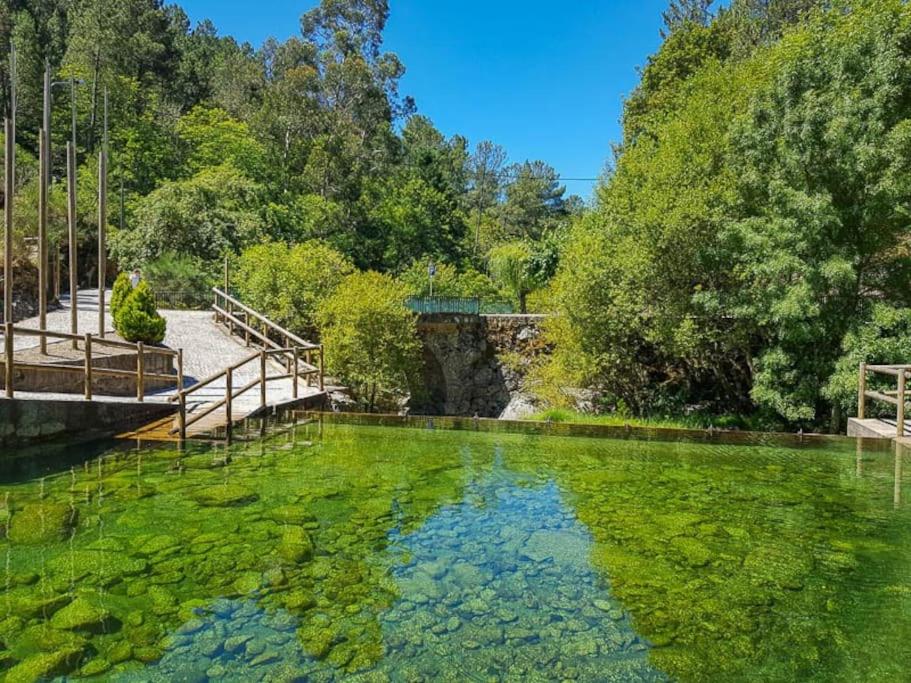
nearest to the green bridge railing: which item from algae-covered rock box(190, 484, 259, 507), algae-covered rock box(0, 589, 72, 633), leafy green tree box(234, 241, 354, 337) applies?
leafy green tree box(234, 241, 354, 337)

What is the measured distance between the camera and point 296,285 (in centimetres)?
1745

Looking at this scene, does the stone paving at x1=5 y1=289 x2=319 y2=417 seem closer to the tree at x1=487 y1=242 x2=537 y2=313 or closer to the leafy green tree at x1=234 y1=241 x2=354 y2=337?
the leafy green tree at x1=234 y1=241 x2=354 y2=337

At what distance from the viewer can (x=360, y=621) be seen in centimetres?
399

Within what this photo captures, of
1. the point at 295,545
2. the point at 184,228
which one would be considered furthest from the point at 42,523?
the point at 184,228

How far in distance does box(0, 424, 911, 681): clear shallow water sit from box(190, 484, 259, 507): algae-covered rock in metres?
0.05

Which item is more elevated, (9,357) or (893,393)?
(9,357)

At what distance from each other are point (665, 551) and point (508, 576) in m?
1.47

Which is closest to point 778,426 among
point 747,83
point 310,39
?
point 747,83

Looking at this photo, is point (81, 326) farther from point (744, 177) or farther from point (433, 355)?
point (744, 177)

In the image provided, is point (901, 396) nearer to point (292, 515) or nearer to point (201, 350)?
point (292, 515)

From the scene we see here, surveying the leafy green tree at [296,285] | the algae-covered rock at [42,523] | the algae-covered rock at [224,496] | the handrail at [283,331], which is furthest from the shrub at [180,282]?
the algae-covered rock at [42,523]

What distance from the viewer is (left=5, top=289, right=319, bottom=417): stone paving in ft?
36.4

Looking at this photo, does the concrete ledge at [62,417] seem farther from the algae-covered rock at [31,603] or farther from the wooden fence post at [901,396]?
the wooden fence post at [901,396]

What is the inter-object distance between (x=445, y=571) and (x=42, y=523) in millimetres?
3813
